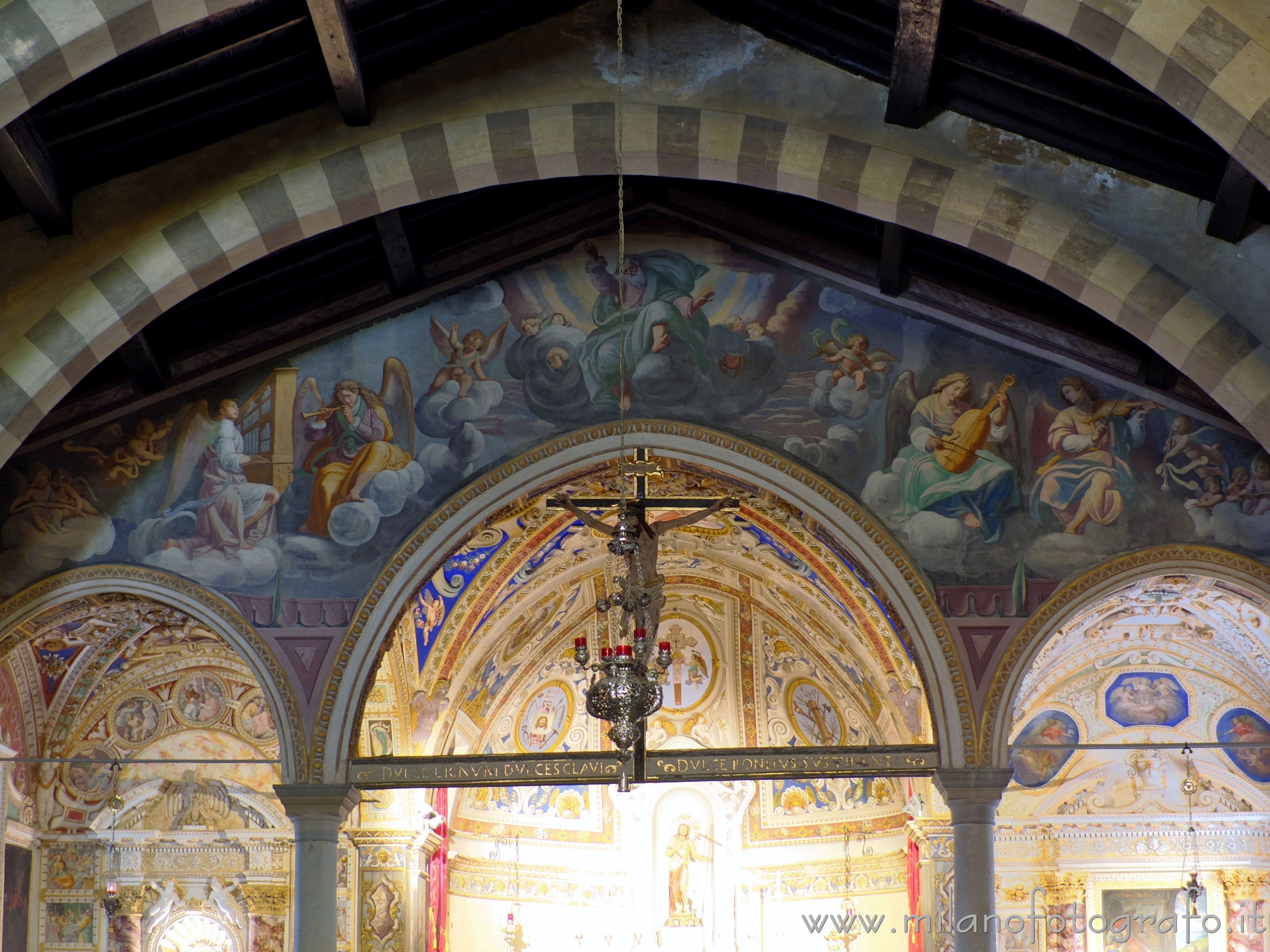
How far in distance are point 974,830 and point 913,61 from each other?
6.06 metres

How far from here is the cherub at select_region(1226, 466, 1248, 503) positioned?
11.6m

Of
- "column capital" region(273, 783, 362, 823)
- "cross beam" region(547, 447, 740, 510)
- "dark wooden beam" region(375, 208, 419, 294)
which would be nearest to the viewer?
"cross beam" region(547, 447, 740, 510)

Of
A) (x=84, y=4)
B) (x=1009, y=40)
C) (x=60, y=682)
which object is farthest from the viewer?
(x=60, y=682)

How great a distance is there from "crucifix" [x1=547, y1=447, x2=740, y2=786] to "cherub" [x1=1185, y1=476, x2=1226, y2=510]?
3786 millimetres

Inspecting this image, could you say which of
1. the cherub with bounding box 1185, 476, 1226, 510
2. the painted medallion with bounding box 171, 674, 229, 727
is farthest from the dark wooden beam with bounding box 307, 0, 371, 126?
the painted medallion with bounding box 171, 674, 229, 727

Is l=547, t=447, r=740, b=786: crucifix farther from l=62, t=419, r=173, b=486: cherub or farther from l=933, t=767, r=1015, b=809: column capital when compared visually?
l=62, t=419, r=173, b=486: cherub

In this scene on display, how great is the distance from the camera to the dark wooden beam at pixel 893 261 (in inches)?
439

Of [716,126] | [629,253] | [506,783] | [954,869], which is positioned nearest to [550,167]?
[716,126]

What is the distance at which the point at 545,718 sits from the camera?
58.3ft

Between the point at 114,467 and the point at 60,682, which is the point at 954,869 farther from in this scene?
the point at 60,682

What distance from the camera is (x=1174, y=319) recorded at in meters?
9.38

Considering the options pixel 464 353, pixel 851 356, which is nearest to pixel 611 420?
pixel 464 353

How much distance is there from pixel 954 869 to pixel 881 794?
532 centimetres

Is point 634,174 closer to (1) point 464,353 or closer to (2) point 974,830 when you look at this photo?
(1) point 464,353
